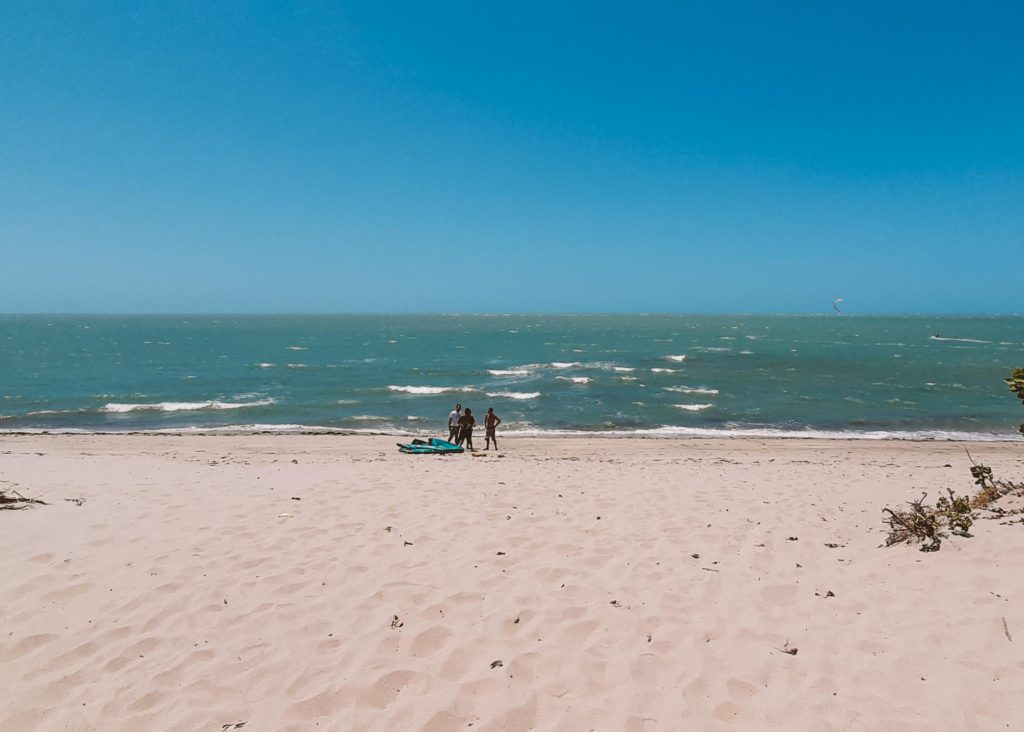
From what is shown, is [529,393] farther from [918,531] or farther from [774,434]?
[918,531]

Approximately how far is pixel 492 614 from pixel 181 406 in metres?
30.9

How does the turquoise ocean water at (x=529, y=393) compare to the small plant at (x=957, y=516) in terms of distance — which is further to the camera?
the turquoise ocean water at (x=529, y=393)

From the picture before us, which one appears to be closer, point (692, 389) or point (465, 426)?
point (465, 426)

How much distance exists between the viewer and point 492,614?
5.14m

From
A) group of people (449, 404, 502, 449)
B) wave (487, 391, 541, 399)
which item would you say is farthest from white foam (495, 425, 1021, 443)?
wave (487, 391, 541, 399)

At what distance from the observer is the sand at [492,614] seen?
387 cm

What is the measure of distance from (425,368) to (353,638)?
146ft

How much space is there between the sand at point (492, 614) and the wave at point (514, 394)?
2351 centimetres

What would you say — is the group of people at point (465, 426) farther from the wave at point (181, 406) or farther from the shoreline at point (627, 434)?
the wave at point (181, 406)

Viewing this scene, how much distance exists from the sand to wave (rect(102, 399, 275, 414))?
868 inches

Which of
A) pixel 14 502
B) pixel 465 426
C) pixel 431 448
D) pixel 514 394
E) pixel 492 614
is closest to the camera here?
pixel 492 614

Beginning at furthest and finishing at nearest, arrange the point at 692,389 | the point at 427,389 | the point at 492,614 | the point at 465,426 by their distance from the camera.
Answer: the point at 427,389, the point at 692,389, the point at 465,426, the point at 492,614

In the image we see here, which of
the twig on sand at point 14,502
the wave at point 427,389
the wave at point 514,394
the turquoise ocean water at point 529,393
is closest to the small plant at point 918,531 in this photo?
the twig on sand at point 14,502

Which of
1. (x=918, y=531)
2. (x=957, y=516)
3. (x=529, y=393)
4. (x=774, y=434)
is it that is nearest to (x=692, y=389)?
(x=529, y=393)
